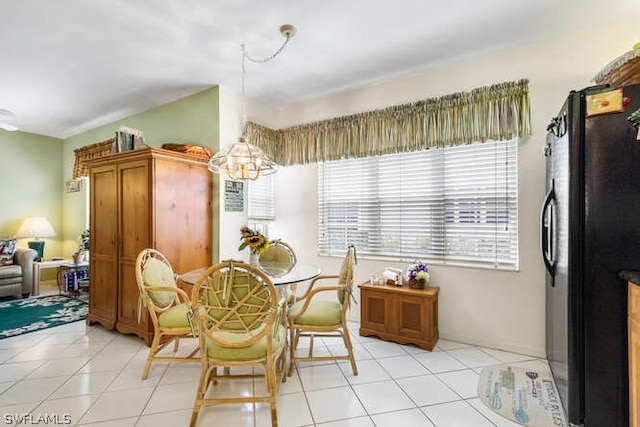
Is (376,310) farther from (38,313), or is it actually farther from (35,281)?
(35,281)

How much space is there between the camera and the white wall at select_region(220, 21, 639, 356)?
2.51 meters

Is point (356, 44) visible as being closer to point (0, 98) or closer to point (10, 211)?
point (0, 98)

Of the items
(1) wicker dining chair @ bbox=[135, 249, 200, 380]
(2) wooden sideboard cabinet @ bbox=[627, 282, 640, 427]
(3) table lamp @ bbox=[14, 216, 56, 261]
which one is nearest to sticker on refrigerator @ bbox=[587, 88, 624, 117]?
(2) wooden sideboard cabinet @ bbox=[627, 282, 640, 427]

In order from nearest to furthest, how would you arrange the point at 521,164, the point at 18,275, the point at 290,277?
the point at 290,277 → the point at 521,164 → the point at 18,275

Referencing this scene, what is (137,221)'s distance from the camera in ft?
9.95

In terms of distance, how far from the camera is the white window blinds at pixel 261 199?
3904mm

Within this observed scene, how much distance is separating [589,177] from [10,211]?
7.57 meters

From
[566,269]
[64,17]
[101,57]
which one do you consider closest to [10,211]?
[101,57]

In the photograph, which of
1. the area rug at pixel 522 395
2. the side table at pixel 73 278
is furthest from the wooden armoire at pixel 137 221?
the area rug at pixel 522 395

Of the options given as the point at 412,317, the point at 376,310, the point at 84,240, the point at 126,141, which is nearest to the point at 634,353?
the point at 412,317

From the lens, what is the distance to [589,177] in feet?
5.19

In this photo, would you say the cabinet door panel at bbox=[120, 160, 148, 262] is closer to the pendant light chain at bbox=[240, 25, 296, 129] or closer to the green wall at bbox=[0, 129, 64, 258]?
the pendant light chain at bbox=[240, 25, 296, 129]

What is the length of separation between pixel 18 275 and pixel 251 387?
4500 millimetres

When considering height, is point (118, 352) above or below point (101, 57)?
below
